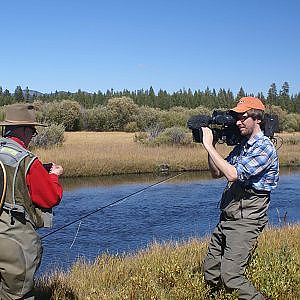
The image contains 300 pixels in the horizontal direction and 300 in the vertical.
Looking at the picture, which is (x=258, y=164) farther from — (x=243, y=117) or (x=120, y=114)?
(x=120, y=114)

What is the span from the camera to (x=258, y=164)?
3.94m

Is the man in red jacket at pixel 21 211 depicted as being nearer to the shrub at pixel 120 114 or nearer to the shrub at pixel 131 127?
the shrub at pixel 131 127

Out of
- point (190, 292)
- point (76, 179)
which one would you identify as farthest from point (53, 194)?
point (76, 179)

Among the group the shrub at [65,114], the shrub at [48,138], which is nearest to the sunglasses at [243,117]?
the shrub at [48,138]

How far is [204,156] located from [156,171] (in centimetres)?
421

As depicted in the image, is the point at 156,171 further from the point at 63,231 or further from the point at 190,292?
the point at 190,292

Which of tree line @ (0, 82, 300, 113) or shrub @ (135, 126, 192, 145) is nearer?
shrub @ (135, 126, 192, 145)

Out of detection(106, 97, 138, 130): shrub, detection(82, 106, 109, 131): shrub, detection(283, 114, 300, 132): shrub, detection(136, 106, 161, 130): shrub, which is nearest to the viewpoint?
detection(136, 106, 161, 130): shrub

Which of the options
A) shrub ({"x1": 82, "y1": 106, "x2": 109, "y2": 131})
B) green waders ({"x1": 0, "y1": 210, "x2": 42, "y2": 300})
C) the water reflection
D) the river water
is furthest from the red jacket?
shrub ({"x1": 82, "y1": 106, "x2": 109, "y2": 131})

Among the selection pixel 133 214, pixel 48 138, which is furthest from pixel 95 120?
pixel 133 214

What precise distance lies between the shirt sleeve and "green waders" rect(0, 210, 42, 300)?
0.54 feet

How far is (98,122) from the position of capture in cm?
6184

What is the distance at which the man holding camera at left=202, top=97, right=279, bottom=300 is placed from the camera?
3947 mm

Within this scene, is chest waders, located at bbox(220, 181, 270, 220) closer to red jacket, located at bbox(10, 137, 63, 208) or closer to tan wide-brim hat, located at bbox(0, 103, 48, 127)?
red jacket, located at bbox(10, 137, 63, 208)
